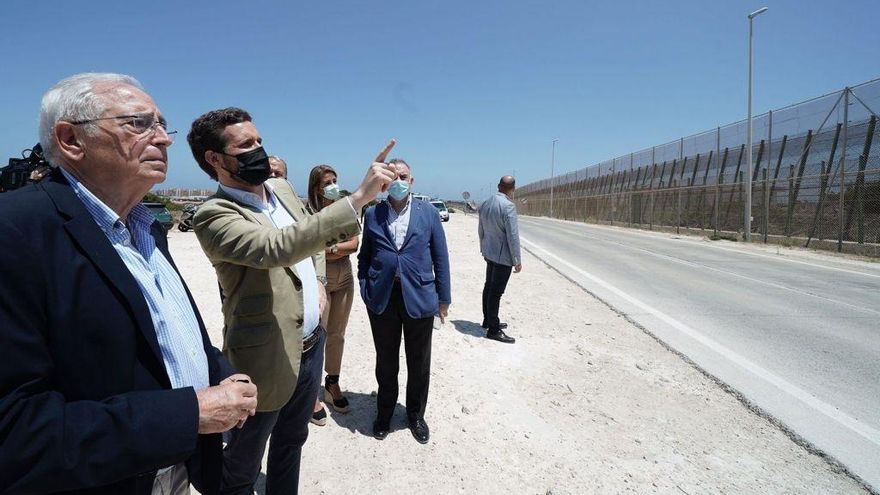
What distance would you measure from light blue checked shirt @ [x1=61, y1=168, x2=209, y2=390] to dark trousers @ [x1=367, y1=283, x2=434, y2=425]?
2031 millimetres

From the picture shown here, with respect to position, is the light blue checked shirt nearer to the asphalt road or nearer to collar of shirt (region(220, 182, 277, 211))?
collar of shirt (region(220, 182, 277, 211))

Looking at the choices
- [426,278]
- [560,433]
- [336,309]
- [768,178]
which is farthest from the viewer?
[768,178]

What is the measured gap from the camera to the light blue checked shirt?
1.29m

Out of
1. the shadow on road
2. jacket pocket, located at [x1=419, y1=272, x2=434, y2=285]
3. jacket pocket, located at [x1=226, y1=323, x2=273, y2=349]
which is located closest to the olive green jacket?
jacket pocket, located at [x1=226, y1=323, x2=273, y2=349]

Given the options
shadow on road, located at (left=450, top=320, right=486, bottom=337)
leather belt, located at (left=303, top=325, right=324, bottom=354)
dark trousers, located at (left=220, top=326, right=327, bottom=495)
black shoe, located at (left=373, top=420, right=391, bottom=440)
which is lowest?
black shoe, located at (left=373, top=420, right=391, bottom=440)

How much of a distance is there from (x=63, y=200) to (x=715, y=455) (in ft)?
12.4

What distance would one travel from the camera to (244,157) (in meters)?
2.08

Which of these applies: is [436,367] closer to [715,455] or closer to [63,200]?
[715,455]

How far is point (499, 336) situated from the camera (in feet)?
18.2

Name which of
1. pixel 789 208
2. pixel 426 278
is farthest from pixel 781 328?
pixel 789 208

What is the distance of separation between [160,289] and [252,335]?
2.31ft

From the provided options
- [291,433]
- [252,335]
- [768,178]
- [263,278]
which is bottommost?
[291,433]

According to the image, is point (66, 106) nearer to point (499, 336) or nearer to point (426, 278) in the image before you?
point (426, 278)

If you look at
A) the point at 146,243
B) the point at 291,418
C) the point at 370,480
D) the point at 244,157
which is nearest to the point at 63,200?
the point at 146,243
